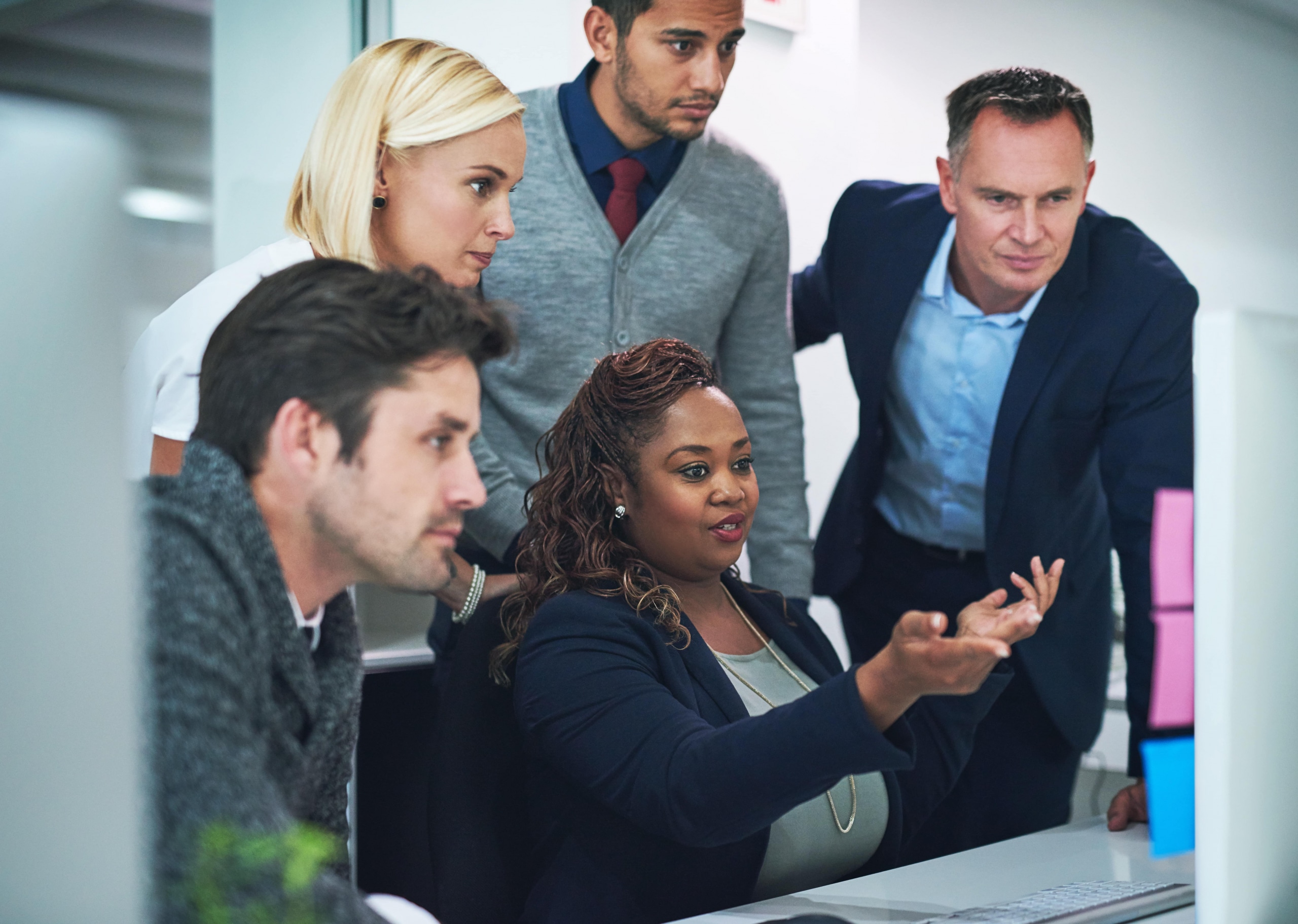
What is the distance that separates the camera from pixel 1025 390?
2021 millimetres

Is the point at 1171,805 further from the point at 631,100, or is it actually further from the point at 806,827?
the point at 631,100

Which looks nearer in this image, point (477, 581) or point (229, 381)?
point (229, 381)

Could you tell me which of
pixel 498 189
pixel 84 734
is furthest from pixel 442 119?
pixel 84 734

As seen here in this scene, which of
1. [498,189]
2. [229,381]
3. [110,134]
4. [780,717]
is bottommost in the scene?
[780,717]

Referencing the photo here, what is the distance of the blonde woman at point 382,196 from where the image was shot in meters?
1.18

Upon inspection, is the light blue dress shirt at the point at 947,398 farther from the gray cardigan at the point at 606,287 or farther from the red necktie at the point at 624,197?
the red necktie at the point at 624,197

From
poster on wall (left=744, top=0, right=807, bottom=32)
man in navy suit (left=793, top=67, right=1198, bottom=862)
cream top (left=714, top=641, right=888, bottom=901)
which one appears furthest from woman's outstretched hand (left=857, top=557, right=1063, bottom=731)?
poster on wall (left=744, top=0, right=807, bottom=32)

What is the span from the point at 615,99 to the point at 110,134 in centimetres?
129

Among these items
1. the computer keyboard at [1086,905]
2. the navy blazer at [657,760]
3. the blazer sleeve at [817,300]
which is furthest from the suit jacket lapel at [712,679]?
the blazer sleeve at [817,300]

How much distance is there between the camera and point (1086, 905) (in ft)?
3.85

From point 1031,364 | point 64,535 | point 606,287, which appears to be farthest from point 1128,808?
point 64,535

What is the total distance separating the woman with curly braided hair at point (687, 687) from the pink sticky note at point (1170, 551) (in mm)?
575

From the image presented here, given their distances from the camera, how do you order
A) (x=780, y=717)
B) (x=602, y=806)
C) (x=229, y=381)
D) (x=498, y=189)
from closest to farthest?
1. (x=229, y=381)
2. (x=780, y=717)
3. (x=602, y=806)
4. (x=498, y=189)

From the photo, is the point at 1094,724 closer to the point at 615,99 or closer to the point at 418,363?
the point at 615,99
